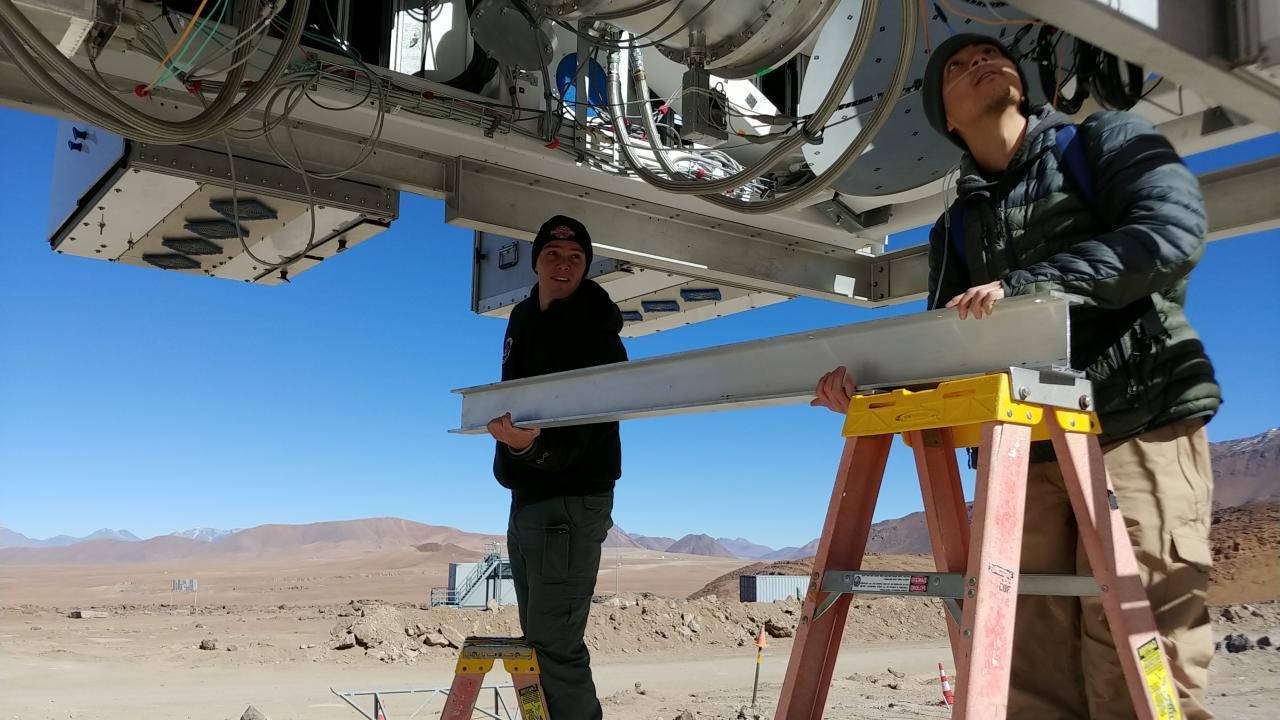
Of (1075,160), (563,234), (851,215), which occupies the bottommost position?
(1075,160)

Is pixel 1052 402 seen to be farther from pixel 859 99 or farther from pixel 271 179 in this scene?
pixel 271 179

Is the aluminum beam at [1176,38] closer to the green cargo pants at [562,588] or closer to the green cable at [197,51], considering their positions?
the green cargo pants at [562,588]

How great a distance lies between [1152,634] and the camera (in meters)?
1.74

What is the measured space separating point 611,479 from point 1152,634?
169 cm

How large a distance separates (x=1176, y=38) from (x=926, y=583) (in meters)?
1.19

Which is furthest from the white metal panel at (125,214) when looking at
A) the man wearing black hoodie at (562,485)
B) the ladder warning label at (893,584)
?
the ladder warning label at (893,584)

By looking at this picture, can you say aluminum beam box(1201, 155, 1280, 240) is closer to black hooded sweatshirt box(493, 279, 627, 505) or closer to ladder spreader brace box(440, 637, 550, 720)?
black hooded sweatshirt box(493, 279, 627, 505)

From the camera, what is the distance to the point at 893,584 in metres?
1.78

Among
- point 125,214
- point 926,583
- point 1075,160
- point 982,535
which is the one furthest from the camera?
point 125,214

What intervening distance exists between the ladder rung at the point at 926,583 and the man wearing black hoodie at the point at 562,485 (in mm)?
1245

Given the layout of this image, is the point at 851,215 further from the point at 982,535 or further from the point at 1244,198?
the point at 982,535

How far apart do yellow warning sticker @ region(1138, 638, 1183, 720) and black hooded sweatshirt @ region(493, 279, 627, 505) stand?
5.53 ft

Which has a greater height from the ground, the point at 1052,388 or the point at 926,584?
the point at 1052,388

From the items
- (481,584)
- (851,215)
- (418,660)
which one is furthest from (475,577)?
(851,215)
